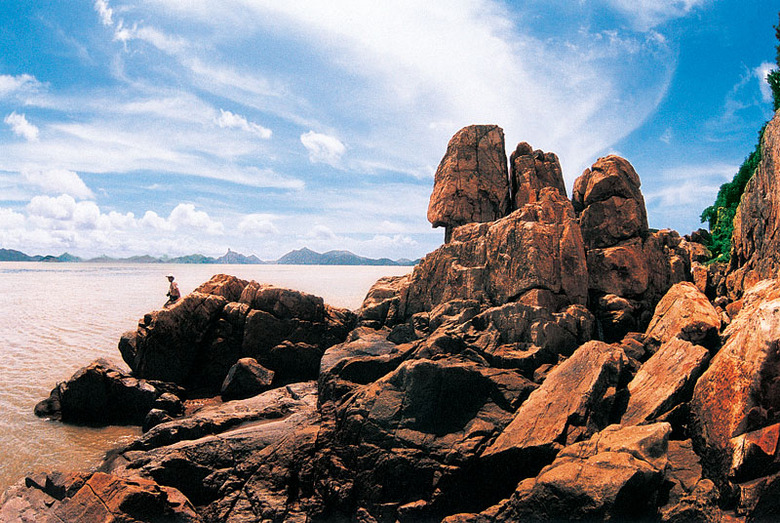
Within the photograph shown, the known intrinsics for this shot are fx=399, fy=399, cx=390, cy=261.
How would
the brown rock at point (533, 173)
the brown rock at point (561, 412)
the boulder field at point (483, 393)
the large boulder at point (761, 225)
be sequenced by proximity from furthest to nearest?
the brown rock at point (533, 173) < the large boulder at point (761, 225) < the brown rock at point (561, 412) < the boulder field at point (483, 393)

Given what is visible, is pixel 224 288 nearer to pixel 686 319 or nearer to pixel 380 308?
pixel 380 308

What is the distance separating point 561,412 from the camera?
12109 millimetres

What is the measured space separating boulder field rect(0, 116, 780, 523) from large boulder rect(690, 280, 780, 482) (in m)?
0.05

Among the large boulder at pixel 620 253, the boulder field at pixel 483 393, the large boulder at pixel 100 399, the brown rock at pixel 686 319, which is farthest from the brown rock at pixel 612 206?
the large boulder at pixel 100 399

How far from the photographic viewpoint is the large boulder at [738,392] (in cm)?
978

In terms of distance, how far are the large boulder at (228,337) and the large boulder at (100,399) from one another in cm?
216

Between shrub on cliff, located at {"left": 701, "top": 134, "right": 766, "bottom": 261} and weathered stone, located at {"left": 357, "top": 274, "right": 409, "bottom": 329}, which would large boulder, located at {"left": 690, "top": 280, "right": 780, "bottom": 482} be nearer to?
weathered stone, located at {"left": 357, "top": 274, "right": 409, "bottom": 329}

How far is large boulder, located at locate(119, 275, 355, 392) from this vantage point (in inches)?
910

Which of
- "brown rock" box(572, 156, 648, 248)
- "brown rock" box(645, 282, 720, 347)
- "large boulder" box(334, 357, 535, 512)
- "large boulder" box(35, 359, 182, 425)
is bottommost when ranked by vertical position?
"large boulder" box(35, 359, 182, 425)

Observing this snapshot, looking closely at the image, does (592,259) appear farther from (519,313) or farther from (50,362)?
(50,362)

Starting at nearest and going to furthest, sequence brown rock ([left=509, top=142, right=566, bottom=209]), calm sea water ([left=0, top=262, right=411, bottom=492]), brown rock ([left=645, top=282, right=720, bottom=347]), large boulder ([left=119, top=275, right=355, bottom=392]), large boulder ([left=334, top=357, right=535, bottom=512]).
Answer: large boulder ([left=334, top=357, right=535, bottom=512]), brown rock ([left=645, top=282, right=720, bottom=347]), calm sea water ([left=0, top=262, right=411, bottom=492]), large boulder ([left=119, top=275, right=355, bottom=392]), brown rock ([left=509, top=142, right=566, bottom=209])

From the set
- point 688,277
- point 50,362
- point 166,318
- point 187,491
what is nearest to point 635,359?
point 688,277

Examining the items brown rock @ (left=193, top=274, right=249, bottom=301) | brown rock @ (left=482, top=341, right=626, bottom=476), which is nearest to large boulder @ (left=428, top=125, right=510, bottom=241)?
brown rock @ (left=193, top=274, right=249, bottom=301)

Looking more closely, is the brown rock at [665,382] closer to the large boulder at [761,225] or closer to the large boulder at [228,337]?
the large boulder at [761,225]
